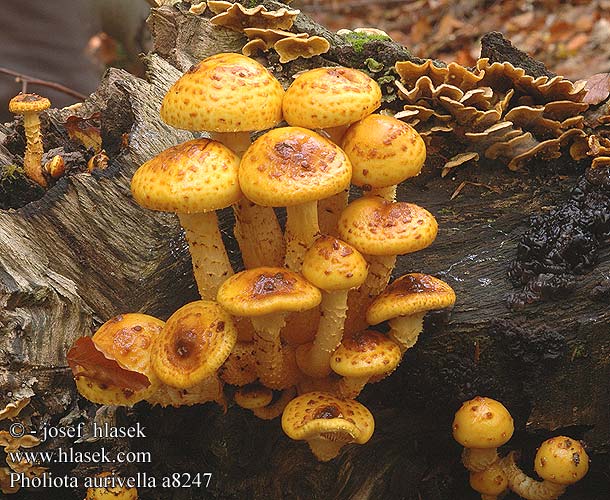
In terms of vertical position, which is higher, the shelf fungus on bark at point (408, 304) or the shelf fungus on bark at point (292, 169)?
the shelf fungus on bark at point (292, 169)

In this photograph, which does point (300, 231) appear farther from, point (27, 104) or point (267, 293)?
point (27, 104)

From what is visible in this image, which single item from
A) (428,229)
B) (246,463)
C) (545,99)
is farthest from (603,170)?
(246,463)

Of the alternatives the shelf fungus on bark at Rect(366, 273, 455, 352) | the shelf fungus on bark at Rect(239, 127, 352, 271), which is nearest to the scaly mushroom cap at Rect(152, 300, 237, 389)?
the shelf fungus on bark at Rect(239, 127, 352, 271)

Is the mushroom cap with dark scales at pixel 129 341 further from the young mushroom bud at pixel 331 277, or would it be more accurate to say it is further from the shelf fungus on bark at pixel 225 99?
the shelf fungus on bark at pixel 225 99

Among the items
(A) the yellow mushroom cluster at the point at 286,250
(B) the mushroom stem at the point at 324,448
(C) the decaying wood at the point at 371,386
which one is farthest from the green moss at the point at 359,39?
(B) the mushroom stem at the point at 324,448

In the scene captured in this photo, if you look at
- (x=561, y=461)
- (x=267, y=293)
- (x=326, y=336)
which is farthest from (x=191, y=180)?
(x=561, y=461)

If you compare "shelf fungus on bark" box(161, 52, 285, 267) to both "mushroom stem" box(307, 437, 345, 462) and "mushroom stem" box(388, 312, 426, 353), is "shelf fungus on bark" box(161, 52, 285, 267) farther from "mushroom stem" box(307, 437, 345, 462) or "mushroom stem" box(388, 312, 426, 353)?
"mushroom stem" box(307, 437, 345, 462)
